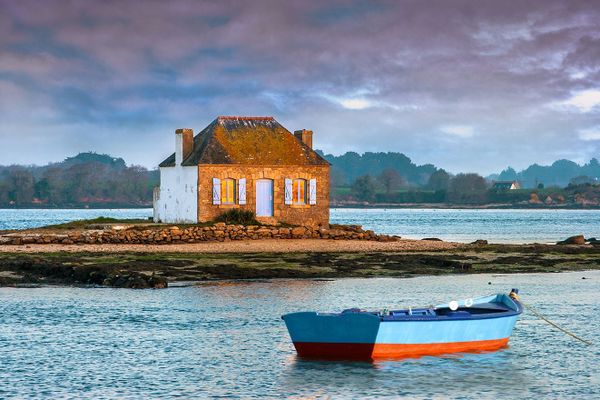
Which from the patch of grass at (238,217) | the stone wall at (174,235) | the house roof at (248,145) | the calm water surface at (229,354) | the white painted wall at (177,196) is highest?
the house roof at (248,145)

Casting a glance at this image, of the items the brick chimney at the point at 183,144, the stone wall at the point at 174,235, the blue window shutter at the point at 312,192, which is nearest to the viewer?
the stone wall at the point at 174,235

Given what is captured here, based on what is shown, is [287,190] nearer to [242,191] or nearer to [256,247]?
[242,191]

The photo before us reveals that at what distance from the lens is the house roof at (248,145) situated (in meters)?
→ 54.9

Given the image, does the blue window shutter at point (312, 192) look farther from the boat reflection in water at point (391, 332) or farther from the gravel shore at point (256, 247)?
the boat reflection in water at point (391, 332)

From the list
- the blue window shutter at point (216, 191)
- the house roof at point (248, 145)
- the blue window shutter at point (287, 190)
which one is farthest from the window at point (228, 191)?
the blue window shutter at point (287, 190)

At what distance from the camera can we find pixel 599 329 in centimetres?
2520

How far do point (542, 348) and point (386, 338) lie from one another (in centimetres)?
447

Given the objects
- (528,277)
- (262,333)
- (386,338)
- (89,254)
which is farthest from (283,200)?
(386,338)

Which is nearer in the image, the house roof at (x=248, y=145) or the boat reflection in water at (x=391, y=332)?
the boat reflection in water at (x=391, y=332)

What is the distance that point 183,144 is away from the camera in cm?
5697

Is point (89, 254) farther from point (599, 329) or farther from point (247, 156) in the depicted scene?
point (599, 329)

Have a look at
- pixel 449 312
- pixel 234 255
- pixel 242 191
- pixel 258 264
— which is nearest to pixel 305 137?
pixel 242 191

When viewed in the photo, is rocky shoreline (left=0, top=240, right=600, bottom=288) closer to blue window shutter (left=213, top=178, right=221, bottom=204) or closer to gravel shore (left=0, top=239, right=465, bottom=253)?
gravel shore (left=0, top=239, right=465, bottom=253)

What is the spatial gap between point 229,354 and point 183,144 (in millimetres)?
36457
